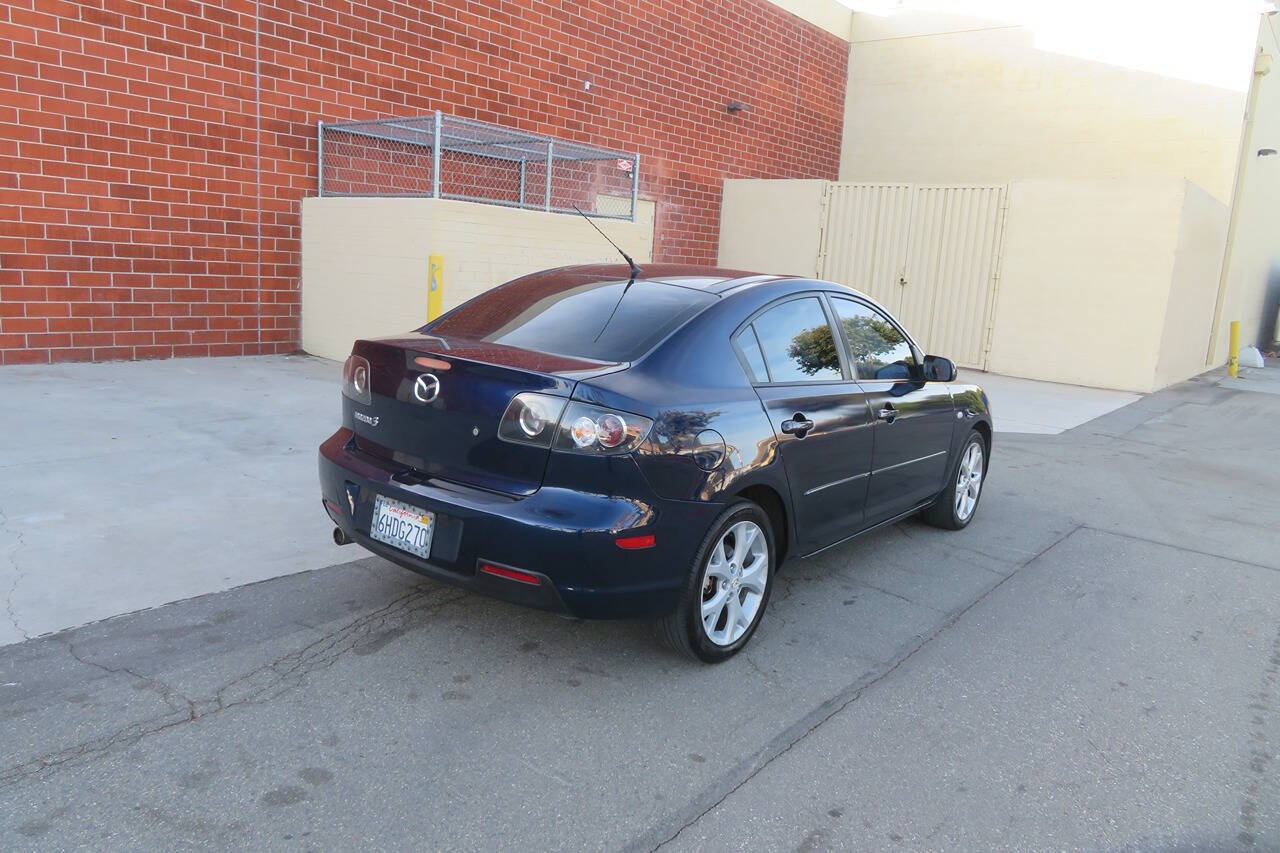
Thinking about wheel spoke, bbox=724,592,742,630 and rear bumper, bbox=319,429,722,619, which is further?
wheel spoke, bbox=724,592,742,630

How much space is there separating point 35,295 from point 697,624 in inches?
321

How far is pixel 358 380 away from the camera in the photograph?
3.95 metres

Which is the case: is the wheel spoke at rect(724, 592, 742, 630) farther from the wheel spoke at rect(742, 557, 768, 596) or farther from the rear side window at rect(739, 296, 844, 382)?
the rear side window at rect(739, 296, 844, 382)

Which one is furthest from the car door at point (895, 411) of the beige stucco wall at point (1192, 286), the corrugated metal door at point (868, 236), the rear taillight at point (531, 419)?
the corrugated metal door at point (868, 236)

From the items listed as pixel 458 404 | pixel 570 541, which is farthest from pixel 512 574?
pixel 458 404

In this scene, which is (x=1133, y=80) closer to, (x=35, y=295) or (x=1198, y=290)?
(x=1198, y=290)

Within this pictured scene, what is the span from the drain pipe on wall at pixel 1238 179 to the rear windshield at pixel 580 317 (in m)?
15.3

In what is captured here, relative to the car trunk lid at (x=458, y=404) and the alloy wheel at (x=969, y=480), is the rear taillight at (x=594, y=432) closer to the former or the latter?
the car trunk lid at (x=458, y=404)

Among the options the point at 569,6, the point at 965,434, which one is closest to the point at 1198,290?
the point at 569,6

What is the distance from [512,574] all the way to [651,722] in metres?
0.70

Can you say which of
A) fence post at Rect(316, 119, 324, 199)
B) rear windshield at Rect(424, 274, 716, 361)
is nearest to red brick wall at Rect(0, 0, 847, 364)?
fence post at Rect(316, 119, 324, 199)

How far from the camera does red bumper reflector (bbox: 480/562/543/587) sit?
3287 millimetres

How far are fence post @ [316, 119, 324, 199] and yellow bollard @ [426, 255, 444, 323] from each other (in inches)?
91.8

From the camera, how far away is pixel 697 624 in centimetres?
361
